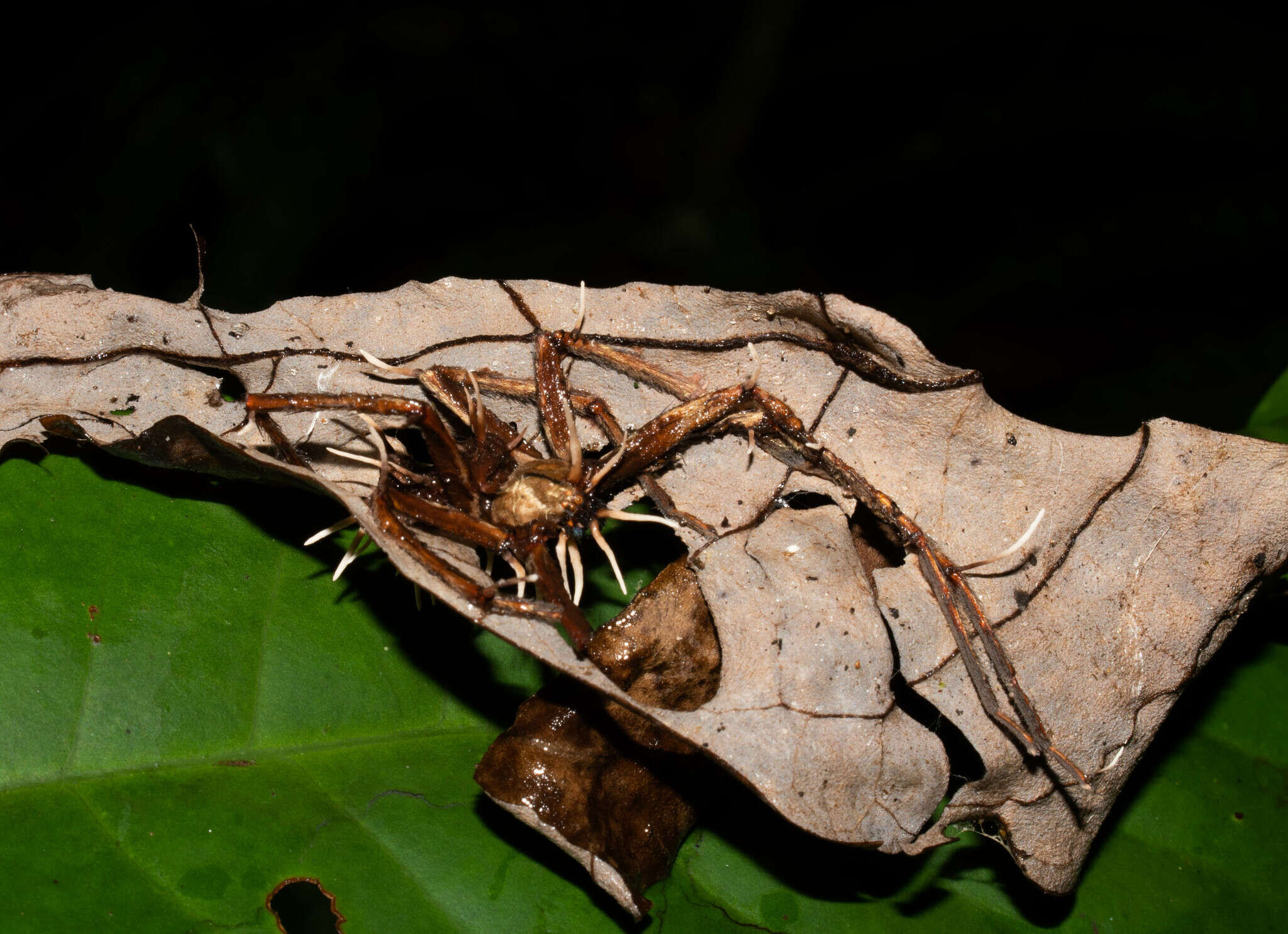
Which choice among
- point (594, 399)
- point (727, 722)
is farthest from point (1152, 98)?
point (727, 722)

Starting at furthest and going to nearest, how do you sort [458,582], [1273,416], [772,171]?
[772,171], [1273,416], [458,582]

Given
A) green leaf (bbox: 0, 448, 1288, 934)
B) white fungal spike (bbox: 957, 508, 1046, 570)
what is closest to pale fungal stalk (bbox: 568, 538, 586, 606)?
green leaf (bbox: 0, 448, 1288, 934)

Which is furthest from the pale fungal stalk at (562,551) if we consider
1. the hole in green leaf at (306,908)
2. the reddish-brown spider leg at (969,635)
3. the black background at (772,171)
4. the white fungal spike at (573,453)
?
the black background at (772,171)

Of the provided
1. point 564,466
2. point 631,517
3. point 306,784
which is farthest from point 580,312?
point 306,784

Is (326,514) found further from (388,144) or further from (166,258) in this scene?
(388,144)

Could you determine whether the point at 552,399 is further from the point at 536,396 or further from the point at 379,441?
the point at 379,441

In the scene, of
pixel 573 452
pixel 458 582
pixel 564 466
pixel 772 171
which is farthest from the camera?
pixel 772 171
